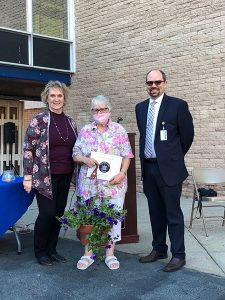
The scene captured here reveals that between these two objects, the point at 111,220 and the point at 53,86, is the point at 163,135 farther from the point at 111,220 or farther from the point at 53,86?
the point at 53,86

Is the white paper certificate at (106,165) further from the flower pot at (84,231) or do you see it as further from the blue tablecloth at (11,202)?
Answer: the blue tablecloth at (11,202)

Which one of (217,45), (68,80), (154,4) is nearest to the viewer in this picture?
(217,45)

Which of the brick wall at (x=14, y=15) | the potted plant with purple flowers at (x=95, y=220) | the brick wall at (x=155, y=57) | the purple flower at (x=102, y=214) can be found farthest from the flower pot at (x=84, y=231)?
the brick wall at (x=14, y=15)

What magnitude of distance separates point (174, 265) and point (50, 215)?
4.24 feet

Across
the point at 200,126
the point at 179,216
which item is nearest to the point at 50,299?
the point at 179,216

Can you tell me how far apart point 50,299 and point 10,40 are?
8.38m

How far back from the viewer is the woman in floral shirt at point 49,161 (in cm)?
390

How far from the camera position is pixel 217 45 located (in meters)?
Answer: 8.38

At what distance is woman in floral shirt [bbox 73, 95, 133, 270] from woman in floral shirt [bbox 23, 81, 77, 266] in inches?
6.2

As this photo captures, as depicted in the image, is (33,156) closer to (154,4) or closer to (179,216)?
(179,216)

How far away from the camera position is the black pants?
13.0ft

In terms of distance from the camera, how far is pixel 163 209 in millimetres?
4117

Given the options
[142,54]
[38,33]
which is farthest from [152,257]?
[38,33]

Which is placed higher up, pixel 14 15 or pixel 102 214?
pixel 14 15
